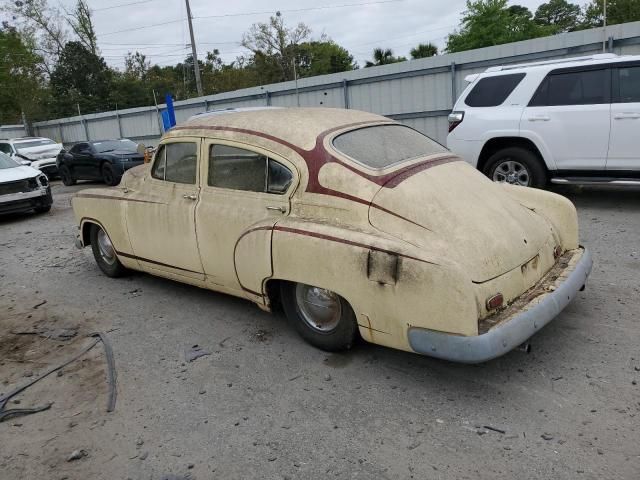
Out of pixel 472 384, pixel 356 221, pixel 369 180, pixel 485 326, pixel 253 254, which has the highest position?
pixel 369 180

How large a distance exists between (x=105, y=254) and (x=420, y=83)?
34.8ft

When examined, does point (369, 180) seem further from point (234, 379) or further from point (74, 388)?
point (74, 388)

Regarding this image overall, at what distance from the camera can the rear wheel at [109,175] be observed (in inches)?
581

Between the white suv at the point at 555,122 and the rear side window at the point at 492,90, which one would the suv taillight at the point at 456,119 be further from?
the rear side window at the point at 492,90

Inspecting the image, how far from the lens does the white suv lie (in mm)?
6848

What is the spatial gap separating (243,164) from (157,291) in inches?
79.8

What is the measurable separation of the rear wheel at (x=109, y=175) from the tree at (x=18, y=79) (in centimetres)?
2347

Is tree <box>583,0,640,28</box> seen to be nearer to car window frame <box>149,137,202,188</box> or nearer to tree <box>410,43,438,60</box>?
tree <box>410,43,438,60</box>

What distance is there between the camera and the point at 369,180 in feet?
11.6

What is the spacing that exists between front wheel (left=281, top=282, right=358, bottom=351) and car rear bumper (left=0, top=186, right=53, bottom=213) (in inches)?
352

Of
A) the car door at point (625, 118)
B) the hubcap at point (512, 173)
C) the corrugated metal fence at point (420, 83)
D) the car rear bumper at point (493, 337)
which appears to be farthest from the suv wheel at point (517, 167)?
the corrugated metal fence at point (420, 83)

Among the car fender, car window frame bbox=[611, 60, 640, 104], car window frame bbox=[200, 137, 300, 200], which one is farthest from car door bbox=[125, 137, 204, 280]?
car window frame bbox=[611, 60, 640, 104]

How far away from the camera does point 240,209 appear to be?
4.05m

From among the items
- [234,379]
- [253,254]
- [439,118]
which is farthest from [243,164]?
[439,118]
